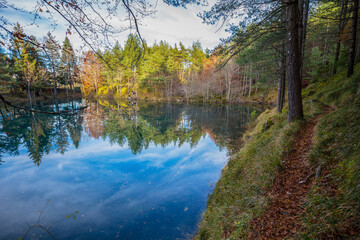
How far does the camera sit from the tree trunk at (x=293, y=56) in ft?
19.2

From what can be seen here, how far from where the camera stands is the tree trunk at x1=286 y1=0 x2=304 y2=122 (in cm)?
585

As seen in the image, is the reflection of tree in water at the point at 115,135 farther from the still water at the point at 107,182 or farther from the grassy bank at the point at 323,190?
the grassy bank at the point at 323,190

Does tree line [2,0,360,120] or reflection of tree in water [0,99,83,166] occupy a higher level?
tree line [2,0,360,120]

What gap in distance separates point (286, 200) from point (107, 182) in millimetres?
7574

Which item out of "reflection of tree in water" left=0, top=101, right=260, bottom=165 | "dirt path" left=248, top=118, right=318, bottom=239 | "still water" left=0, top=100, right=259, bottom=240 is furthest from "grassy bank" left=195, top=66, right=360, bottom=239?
"reflection of tree in water" left=0, top=101, right=260, bottom=165

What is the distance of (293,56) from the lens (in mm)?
6070

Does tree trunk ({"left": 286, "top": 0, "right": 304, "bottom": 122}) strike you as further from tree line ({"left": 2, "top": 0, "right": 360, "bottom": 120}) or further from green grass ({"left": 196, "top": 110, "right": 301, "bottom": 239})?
green grass ({"left": 196, "top": 110, "right": 301, "bottom": 239})

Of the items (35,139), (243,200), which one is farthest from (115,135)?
(243,200)

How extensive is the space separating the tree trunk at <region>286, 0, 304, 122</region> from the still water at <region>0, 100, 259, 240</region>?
4.74 meters

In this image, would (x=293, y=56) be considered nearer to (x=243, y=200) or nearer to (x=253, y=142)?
(x=253, y=142)

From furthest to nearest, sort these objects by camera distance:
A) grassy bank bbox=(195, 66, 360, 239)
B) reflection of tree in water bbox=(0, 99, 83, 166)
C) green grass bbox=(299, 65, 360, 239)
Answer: reflection of tree in water bbox=(0, 99, 83, 166), grassy bank bbox=(195, 66, 360, 239), green grass bbox=(299, 65, 360, 239)

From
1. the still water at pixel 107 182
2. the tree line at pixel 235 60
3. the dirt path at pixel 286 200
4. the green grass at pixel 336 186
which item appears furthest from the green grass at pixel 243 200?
the tree line at pixel 235 60

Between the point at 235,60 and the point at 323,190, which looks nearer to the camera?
the point at 323,190

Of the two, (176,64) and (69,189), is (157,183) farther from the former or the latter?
(176,64)
